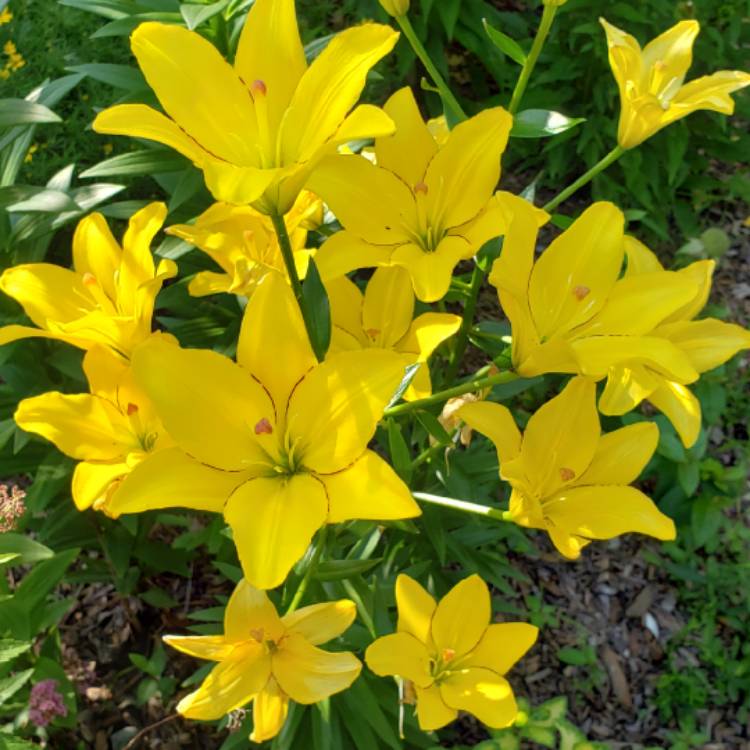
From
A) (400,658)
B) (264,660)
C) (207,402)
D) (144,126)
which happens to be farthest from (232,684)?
(144,126)

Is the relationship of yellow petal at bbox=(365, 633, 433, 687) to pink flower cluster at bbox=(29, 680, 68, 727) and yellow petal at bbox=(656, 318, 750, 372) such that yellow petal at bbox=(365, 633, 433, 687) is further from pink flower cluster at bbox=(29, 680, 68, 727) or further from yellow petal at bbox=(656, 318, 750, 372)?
pink flower cluster at bbox=(29, 680, 68, 727)

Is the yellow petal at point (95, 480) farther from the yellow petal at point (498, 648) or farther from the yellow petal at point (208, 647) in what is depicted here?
the yellow petal at point (498, 648)

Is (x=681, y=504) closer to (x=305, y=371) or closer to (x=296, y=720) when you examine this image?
(x=296, y=720)

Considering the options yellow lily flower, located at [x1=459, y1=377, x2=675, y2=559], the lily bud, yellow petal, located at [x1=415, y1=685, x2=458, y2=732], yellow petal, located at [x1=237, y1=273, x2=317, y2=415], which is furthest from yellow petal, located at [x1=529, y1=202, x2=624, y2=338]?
yellow petal, located at [x1=415, y1=685, x2=458, y2=732]

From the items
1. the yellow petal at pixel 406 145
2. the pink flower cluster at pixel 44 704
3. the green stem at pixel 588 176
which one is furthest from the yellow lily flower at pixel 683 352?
the pink flower cluster at pixel 44 704

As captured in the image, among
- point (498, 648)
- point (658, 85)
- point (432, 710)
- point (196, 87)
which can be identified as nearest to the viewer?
point (196, 87)

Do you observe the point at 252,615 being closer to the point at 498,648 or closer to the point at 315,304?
the point at 315,304

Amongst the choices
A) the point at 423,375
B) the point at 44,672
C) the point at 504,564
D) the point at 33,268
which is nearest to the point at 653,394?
the point at 423,375

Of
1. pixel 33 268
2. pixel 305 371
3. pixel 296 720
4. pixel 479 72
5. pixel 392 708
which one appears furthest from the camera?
pixel 479 72
